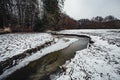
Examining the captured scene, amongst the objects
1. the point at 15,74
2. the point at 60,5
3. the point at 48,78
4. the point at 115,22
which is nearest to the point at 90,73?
the point at 48,78

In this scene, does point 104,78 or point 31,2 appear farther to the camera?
point 31,2

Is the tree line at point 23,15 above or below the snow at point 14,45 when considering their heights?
above

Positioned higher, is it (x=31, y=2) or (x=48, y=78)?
(x=31, y=2)

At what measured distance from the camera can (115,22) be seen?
60594mm

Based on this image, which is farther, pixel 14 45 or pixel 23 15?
pixel 23 15

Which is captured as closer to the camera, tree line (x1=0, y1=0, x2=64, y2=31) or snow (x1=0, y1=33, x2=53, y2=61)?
snow (x1=0, y1=33, x2=53, y2=61)

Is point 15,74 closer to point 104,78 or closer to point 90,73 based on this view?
point 90,73

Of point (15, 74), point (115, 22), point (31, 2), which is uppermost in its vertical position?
point (31, 2)

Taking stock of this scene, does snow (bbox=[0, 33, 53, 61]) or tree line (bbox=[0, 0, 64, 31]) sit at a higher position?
tree line (bbox=[0, 0, 64, 31])

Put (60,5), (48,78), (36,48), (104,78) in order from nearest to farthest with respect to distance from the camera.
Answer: (104,78) → (48,78) → (36,48) → (60,5)

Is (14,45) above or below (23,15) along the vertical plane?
below

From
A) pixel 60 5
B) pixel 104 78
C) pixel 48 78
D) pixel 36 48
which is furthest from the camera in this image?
pixel 60 5

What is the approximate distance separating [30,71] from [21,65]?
112 cm

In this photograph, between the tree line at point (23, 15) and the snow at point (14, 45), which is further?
the tree line at point (23, 15)
